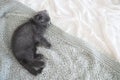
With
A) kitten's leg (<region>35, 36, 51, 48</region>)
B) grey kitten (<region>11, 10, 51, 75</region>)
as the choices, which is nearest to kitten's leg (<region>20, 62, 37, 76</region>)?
grey kitten (<region>11, 10, 51, 75</region>)

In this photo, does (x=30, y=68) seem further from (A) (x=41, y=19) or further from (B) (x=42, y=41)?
(A) (x=41, y=19)

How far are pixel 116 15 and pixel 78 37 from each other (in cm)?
38

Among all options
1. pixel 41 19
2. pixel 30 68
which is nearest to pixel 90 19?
pixel 41 19

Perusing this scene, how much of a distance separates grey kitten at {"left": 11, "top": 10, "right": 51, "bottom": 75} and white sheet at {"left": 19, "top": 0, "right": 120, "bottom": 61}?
126mm

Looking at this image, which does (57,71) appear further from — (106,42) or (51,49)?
(106,42)

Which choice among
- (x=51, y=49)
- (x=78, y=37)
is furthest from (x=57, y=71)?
(x=78, y=37)

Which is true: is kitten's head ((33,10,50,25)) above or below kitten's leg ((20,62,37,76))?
above

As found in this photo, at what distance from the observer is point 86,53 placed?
1.00 meters

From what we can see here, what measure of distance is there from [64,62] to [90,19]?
0.41 metres

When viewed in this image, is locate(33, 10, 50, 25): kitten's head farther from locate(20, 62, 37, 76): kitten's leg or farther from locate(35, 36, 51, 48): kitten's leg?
locate(20, 62, 37, 76): kitten's leg

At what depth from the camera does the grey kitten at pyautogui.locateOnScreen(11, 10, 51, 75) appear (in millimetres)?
984

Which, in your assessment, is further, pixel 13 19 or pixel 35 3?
pixel 35 3

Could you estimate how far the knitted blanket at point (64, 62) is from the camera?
36.8 inches

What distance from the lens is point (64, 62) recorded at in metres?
0.99
